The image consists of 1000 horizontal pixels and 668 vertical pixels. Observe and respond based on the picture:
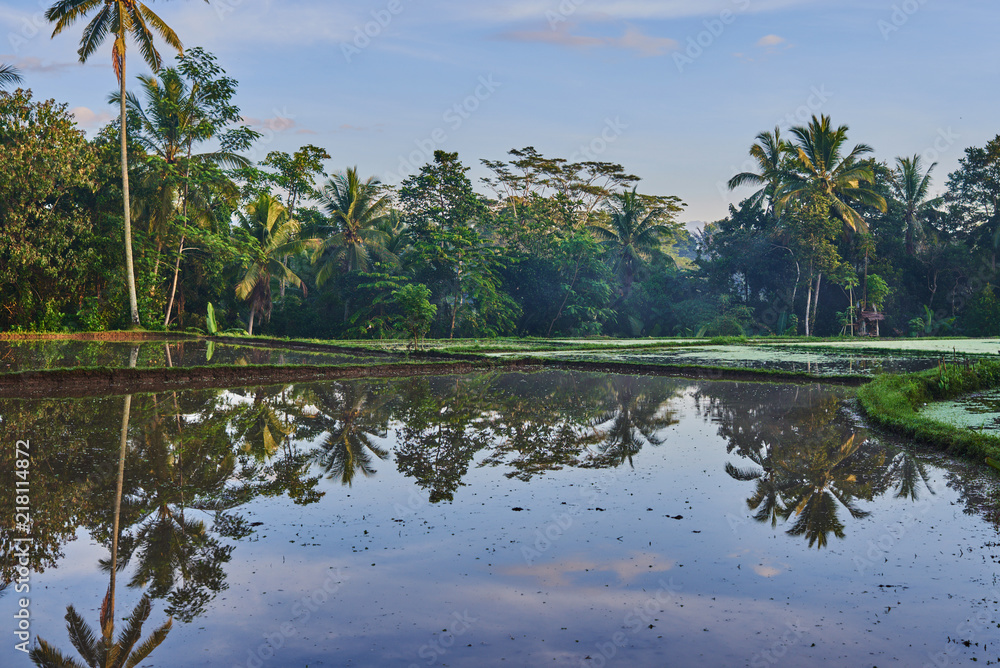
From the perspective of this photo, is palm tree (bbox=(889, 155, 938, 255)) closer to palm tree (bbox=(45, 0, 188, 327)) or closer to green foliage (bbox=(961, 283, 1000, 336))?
green foliage (bbox=(961, 283, 1000, 336))

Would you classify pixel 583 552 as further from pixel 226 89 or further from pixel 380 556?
pixel 226 89

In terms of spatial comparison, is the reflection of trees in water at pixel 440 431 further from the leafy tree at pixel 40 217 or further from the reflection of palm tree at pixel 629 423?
the leafy tree at pixel 40 217

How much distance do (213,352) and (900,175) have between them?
33337 mm

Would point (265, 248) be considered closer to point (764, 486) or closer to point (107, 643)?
point (764, 486)

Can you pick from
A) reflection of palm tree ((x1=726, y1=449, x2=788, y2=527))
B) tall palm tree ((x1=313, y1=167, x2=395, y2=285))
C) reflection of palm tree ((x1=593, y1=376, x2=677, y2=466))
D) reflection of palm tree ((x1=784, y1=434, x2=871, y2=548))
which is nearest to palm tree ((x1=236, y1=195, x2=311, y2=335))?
tall palm tree ((x1=313, y1=167, x2=395, y2=285))

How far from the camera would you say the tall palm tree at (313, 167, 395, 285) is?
28578mm

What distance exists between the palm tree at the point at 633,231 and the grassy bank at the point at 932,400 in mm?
23224

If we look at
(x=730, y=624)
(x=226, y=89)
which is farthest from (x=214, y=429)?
(x=226, y=89)

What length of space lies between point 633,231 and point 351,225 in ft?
47.2

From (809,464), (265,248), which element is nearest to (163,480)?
(809,464)

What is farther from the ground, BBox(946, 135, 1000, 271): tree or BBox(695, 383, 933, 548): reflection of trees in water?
BBox(946, 135, 1000, 271): tree

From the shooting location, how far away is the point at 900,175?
3519 cm

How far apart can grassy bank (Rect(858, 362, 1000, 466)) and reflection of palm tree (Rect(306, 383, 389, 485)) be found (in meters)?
5.61

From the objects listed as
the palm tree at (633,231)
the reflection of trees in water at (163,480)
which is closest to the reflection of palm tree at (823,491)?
the reflection of trees in water at (163,480)
